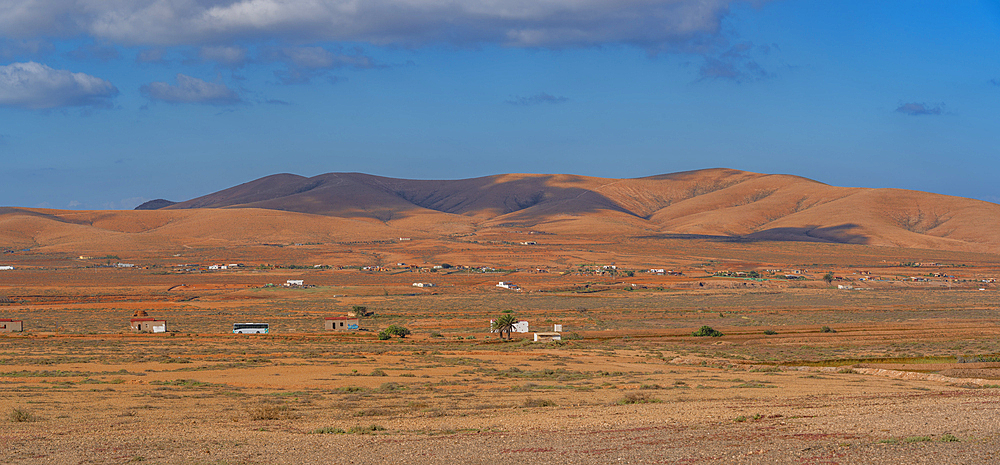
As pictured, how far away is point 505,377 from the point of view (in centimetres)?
3012

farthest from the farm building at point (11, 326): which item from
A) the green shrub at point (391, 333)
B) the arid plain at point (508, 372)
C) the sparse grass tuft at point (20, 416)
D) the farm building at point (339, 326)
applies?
the sparse grass tuft at point (20, 416)

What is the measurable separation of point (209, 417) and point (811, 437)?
44.0 ft

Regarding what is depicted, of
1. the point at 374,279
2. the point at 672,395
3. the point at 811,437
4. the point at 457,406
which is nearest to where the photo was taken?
the point at 811,437

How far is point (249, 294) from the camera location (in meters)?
90.6

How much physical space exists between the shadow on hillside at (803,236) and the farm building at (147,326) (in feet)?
474

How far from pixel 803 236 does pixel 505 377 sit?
575 ft

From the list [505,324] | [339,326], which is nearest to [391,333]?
[505,324]

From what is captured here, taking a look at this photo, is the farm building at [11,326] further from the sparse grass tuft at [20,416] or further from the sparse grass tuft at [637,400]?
the sparse grass tuft at [637,400]

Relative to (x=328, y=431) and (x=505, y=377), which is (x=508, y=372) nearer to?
(x=505, y=377)

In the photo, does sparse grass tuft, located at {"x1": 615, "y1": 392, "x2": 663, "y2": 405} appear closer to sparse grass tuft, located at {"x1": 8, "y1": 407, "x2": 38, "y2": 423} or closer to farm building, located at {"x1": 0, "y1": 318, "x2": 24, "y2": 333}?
sparse grass tuft, located at {"x1": 8, "y1": 407, "x2": 38, "y2": 423}

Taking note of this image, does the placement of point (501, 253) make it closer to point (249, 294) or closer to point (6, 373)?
point (249, 294)

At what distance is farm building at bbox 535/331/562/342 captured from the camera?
47759 millimetres

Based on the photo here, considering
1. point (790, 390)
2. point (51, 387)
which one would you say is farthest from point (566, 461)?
point (51, 387)

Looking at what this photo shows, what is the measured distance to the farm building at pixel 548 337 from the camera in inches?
1880
